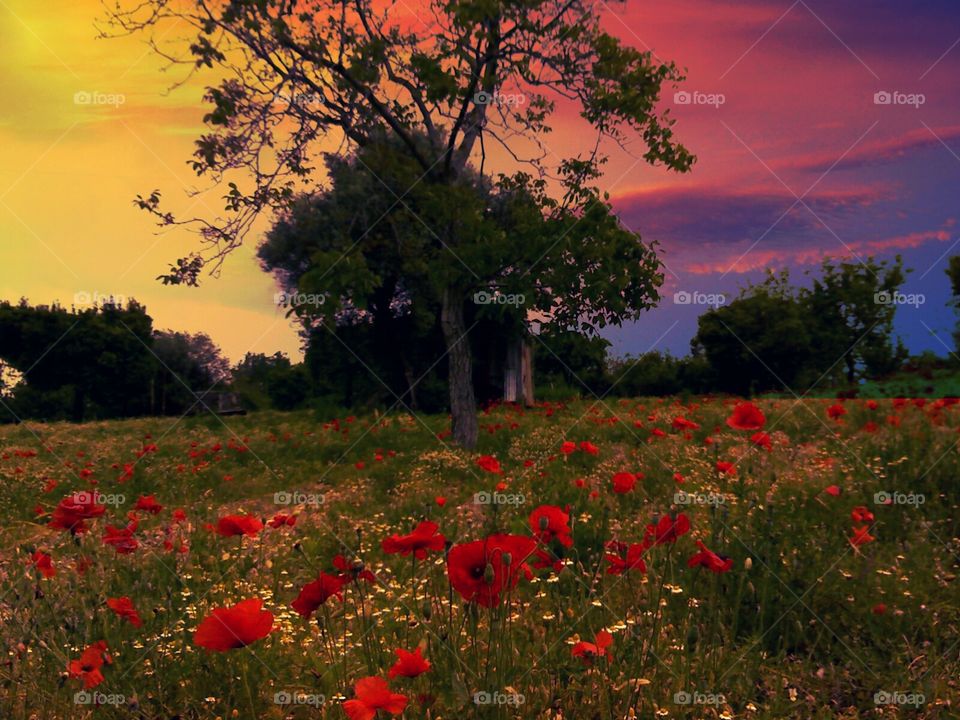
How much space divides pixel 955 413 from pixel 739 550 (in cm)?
573

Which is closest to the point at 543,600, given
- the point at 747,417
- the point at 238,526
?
the point at 747,417

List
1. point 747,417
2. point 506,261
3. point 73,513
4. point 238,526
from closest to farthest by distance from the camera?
point 238,526 → point 73,513 → point 747,417 → point 506,261

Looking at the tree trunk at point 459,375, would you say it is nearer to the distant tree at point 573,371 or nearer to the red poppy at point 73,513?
the red poppy at point 73,513

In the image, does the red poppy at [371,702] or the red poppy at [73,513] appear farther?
the red poppy at [73,513]

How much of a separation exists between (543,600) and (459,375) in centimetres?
850

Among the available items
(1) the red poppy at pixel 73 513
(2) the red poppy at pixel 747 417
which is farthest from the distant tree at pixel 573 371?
(1) the red poppy at pixel 73 513

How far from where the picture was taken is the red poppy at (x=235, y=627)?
2201 mm

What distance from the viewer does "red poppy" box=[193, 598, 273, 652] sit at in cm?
220

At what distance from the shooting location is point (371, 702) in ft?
6.56

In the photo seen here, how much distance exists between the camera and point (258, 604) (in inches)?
90.4

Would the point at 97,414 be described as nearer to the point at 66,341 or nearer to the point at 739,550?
the point at 66,341

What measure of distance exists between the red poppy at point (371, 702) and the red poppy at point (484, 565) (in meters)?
0.35

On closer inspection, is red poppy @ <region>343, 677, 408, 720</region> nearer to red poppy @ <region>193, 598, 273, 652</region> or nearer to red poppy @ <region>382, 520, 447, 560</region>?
red poppy @ <region>193, 598, 273, 652</region>

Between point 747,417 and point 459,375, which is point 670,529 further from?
point 459,375
